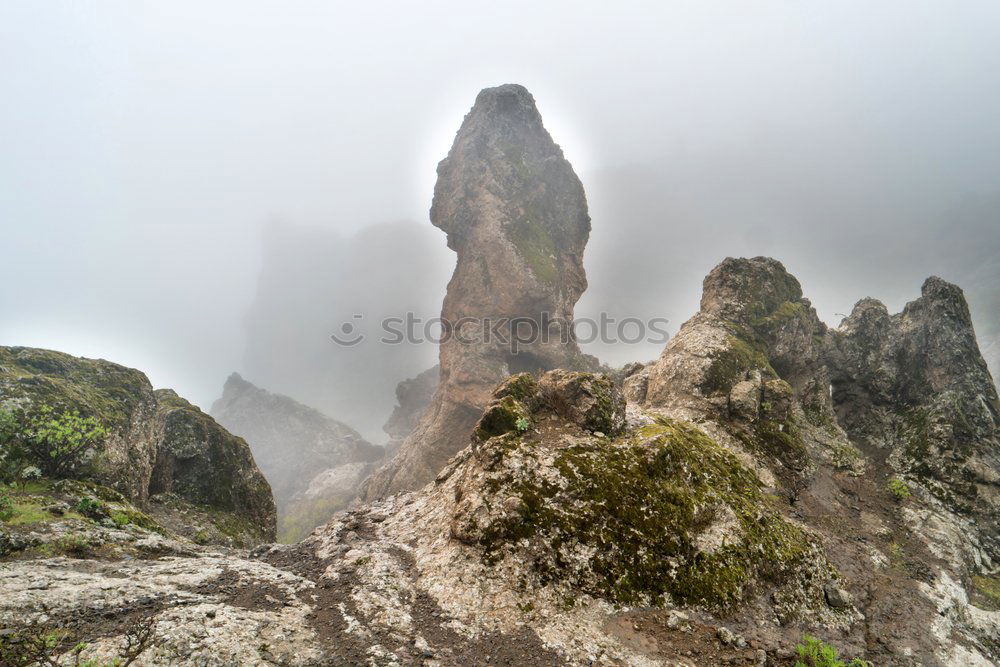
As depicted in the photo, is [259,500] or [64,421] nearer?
[64,421]

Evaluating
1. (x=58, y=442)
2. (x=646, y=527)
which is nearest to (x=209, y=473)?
(x=58, y=442)

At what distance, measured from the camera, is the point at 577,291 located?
51188 millimetres

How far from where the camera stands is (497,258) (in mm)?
45469

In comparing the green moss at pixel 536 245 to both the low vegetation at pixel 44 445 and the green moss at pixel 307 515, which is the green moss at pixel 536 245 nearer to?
the low vegetation at pixel 44 445

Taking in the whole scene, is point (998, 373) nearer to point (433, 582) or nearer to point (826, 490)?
point (826, 490)

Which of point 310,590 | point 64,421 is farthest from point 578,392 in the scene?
point 64,421

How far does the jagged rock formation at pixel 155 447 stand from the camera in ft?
47.8

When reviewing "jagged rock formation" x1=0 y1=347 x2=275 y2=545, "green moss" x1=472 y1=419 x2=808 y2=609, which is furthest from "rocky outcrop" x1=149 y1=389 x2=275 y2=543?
"green moss" x1=472 y1=419 x2=808 y2=609

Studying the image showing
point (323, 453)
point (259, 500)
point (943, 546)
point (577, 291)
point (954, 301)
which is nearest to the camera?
point (943, 546)

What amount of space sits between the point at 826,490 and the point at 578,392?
13.0 m

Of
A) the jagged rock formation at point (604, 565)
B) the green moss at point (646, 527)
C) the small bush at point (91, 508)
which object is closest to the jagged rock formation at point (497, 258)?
the jagged rock formation at point (604, 565)

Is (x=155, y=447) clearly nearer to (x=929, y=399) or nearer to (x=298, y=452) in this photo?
(x=929, y=399)

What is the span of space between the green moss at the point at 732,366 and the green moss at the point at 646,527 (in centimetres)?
822

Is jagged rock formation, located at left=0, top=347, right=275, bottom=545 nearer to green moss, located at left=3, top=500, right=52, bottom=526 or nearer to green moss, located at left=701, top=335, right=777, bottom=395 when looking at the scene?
green moss, located at left=3, top=500, right=52, bottom=526
